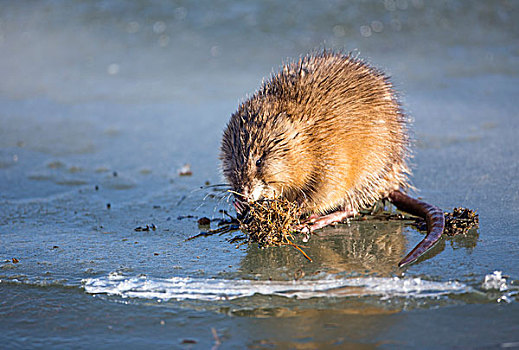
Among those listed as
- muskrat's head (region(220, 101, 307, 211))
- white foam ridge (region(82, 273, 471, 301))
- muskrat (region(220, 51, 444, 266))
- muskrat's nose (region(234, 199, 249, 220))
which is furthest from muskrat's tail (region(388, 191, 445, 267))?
muskrat's nose (region(234, 199, 249, 220))

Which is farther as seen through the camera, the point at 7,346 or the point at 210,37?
the point at 210,37

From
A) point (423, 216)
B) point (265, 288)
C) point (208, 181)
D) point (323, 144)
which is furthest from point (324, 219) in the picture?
point (208, 181)

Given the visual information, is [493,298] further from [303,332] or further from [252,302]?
[252,302]

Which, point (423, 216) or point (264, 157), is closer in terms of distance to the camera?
point (264, 157)

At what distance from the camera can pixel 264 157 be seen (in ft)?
13.2

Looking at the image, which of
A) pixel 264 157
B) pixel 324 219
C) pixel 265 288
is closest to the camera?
Result: pixel 265 288

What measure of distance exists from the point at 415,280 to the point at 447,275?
0.70 ft

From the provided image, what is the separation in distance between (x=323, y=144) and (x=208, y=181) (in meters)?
1.64

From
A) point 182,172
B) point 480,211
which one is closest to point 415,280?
point 480,211

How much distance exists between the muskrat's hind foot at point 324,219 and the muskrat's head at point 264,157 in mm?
278

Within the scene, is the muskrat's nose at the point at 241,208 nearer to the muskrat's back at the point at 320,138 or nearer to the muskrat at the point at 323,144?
the muskrat at the point at 323,144

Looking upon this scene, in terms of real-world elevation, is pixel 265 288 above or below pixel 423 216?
below

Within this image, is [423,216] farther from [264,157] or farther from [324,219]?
[264,157]

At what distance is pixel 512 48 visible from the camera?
32.6 ft
